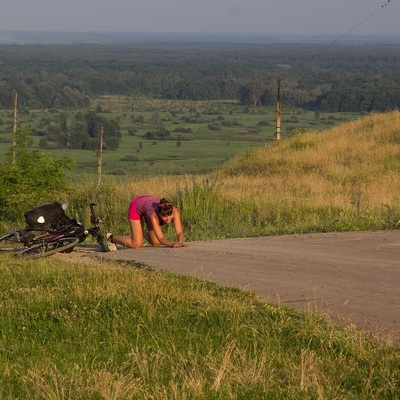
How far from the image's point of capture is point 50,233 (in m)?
10.7

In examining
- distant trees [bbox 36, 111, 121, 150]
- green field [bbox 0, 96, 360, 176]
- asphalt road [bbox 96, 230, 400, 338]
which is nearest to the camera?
asphalt road [bbox 96, 230, 400, 338]

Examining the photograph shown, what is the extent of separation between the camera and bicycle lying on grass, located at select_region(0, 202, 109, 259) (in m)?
10.6

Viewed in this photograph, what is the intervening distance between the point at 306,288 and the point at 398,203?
275 inches

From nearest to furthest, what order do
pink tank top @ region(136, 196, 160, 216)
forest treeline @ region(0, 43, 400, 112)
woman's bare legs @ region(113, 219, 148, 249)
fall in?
1. pink tank top @ region(136, 196, 160, 216)
2. woman's bare legs @ region(113, 219, 148, 249)
3. forest treeline @ region(0, 43, 400, 112)

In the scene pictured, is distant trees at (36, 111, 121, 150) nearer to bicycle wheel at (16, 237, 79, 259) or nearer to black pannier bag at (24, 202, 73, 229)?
black pannier bag at (24, 202, 73, 229)

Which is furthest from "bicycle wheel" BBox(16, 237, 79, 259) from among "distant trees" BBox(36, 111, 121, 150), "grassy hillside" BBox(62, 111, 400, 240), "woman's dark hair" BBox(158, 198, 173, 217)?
"distant trees" BBox(36, 111, 121, 150)

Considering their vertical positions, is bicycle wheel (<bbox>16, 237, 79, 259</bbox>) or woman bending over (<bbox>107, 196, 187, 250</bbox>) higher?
woman bending over (<bbox>107, 196, 187, 250</bbox>)

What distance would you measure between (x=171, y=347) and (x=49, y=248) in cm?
439

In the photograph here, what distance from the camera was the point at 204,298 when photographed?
755cm

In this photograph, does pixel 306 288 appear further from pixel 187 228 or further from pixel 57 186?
pixel 57 186

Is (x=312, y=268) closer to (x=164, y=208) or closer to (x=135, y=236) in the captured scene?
(x=164, y=208)

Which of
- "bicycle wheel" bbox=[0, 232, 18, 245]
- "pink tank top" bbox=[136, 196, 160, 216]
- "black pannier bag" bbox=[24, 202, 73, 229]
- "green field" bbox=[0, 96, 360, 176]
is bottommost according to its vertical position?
"green field" bbox=[0, 96, 360, 176]

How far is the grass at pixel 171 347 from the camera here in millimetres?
5547

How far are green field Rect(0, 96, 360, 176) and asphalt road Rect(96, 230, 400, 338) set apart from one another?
1562 centimetres
